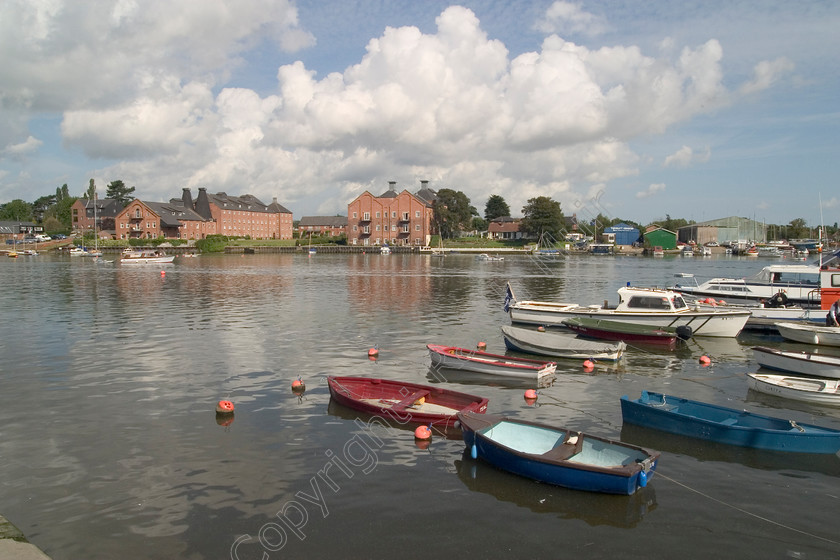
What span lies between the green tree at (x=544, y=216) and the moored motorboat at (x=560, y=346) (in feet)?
418

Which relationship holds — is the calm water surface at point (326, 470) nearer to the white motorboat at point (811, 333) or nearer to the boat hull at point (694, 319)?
the boat hull at point (694, 319)

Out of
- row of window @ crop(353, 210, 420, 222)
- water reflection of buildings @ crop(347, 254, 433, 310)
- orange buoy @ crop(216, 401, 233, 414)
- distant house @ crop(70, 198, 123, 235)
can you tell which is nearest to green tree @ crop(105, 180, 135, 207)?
distant house @ crop(70, 198, 123, 235)

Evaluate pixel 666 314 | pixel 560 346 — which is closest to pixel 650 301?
pixel 666 314

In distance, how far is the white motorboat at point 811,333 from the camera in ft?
91.6

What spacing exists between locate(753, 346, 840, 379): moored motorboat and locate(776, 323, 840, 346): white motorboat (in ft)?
21.0

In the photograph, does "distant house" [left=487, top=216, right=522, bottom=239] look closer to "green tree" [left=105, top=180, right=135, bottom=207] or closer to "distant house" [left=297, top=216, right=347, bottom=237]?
"distant house" [left=297, top=216, right=347, bottom=237]

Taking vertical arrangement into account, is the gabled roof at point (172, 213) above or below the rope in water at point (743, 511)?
above

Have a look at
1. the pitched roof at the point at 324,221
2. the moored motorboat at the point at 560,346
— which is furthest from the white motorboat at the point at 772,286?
the pitched roof at the point at 324,221

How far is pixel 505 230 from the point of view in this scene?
581 feet

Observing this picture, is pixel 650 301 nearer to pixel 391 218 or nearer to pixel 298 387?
pixel 298 387

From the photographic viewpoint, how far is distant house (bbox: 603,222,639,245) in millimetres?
172125

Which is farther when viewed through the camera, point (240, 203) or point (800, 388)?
point (240, 203)

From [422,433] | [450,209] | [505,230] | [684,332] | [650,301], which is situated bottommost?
[422,433]

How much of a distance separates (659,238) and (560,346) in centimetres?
16203
